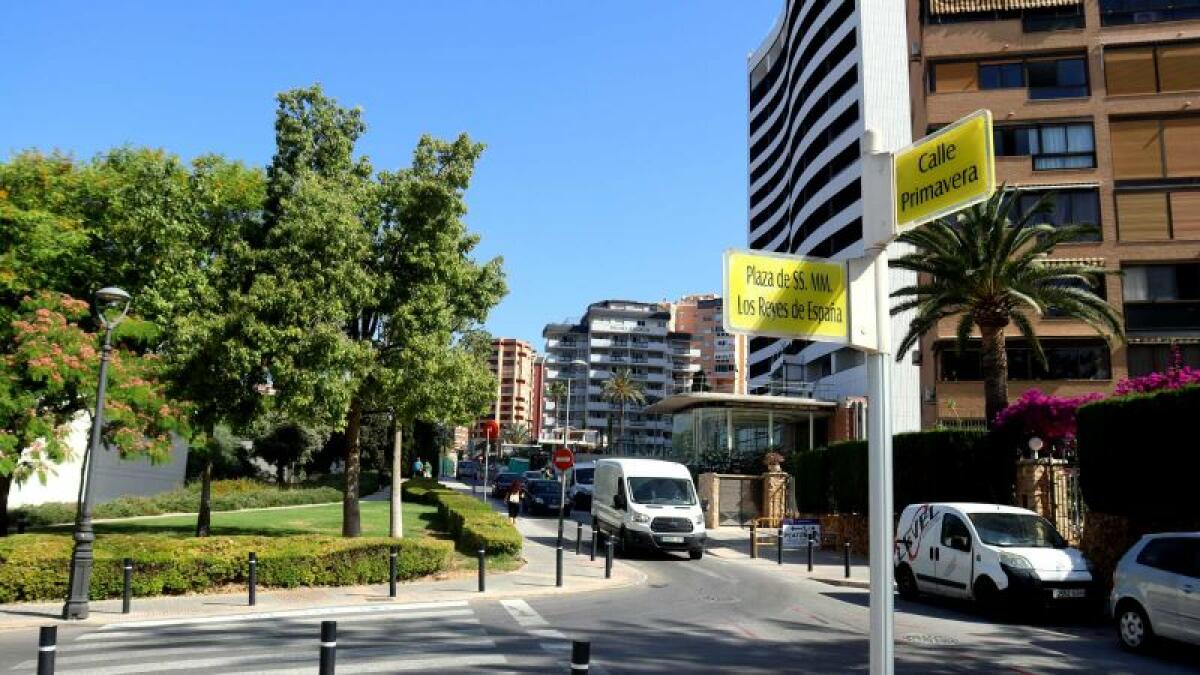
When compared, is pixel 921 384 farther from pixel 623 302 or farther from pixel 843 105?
pixel 623 302

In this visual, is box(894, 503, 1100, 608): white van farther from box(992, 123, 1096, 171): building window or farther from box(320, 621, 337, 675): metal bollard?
box(992, 123, 1096, 171): building window

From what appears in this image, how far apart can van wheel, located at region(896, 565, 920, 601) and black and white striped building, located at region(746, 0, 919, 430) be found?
2445 centimetres

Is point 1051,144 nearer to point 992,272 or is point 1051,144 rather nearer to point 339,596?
point 992,272

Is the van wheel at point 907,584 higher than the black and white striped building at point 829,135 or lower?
lower

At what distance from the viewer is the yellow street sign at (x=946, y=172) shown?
11.4ft

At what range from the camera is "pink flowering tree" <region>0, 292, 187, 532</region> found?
1611 cm

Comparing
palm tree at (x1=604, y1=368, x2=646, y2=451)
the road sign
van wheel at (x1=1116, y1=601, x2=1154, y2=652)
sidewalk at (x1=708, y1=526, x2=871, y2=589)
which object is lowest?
sidewalk at (x1=708, y1=526, x2=871, y2=589)

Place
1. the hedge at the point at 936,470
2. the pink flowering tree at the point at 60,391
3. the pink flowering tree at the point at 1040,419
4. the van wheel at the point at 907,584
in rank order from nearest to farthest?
the pink flowering tree at the point at 60,391, the van wheel at the point at 907,584, the pink flowering tree at the point at 1040,419, the hedge at the point at 936,470

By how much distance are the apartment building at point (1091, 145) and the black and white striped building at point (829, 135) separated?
4.97m

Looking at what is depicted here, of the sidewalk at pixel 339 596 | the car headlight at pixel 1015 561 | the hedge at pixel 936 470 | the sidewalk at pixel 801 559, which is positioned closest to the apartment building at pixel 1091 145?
the hedge at pixel 936 470

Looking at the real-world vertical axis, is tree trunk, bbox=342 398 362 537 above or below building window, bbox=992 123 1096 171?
below

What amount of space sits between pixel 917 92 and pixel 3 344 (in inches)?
1539

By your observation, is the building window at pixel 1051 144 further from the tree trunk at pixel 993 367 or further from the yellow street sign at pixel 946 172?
the yellow street sign at pixel 946 172

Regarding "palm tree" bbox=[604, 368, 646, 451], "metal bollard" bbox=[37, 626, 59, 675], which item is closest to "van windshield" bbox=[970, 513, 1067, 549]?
"metal bollard" bbox=[37, 626, 59, 675]
